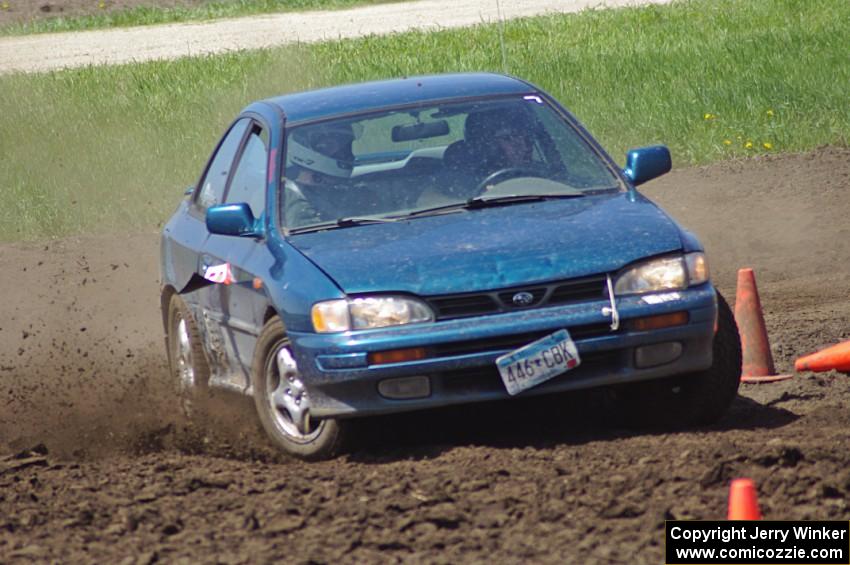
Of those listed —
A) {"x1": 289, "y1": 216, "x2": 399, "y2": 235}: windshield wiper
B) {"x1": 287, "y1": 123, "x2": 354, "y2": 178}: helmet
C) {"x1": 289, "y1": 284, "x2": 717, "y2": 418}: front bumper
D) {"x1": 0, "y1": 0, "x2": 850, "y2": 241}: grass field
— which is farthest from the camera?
{"x1": 0, "y1": 0, "x2": 850, "y2": 241}: grass field

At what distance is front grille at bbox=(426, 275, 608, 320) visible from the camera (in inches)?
259

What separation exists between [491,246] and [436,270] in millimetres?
291

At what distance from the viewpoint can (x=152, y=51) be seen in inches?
1049

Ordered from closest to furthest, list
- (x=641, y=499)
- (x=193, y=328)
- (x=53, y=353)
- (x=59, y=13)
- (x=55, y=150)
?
(x=641, y=499) < (x=193, y=328) < (x=53, y=353) < (x=55, y=150) < (x=59, y=13)

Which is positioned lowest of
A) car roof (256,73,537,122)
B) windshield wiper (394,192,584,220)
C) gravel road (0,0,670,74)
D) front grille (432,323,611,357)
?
front grille (432,323,611,357)

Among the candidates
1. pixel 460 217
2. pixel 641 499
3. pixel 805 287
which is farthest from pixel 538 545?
pixel 805 287

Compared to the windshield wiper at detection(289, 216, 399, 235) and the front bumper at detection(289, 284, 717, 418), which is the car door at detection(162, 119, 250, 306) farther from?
the front bumper at detection(289, 284, 717, 418)

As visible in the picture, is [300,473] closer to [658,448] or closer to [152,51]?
[658,448]

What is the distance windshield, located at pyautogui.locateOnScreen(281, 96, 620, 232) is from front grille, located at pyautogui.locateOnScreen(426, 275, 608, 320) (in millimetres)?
888

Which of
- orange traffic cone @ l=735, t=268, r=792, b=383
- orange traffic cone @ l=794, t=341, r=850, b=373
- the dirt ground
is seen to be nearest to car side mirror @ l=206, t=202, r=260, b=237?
the dirt ground

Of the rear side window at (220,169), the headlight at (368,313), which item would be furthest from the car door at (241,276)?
the headlight at (368,313)

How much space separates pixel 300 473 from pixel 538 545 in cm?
143

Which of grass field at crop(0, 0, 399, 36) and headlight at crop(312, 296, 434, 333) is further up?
grass field at crop(0, 0, 399, 36)

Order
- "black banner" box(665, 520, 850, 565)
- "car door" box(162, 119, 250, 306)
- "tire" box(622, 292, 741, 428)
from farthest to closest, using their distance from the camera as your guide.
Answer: "car door" box(162, 119, 250, 306), "tire" box(622, 292, 741, 428), "black banner" box(665, 520, 850, 565)
